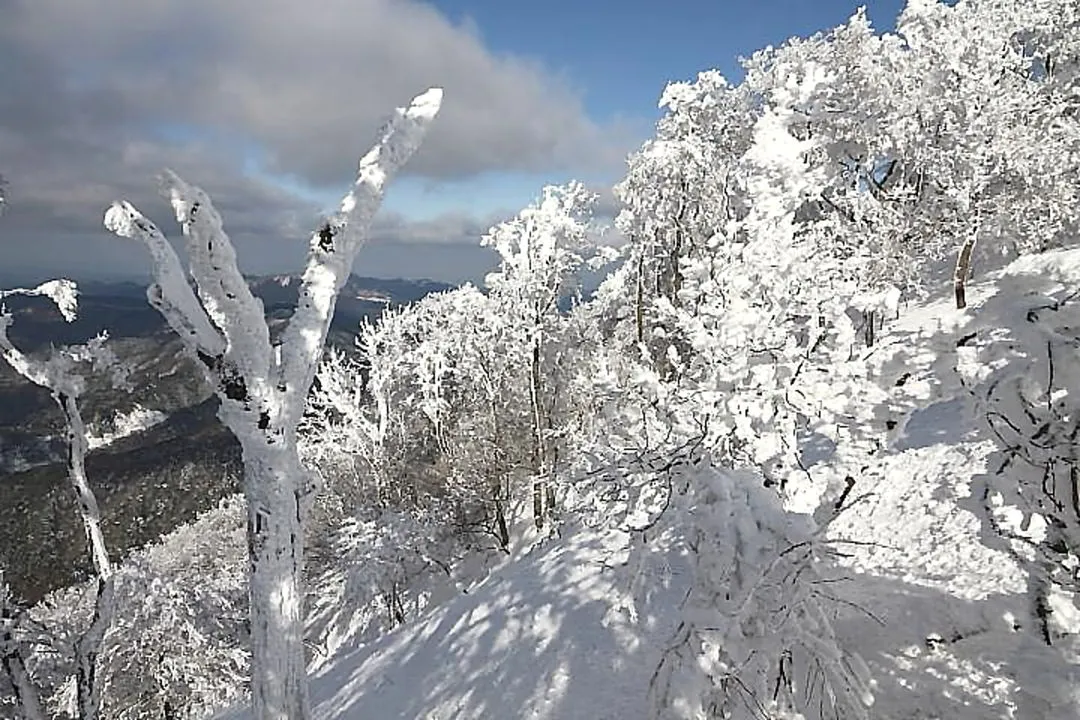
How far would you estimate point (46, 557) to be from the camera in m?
58.5

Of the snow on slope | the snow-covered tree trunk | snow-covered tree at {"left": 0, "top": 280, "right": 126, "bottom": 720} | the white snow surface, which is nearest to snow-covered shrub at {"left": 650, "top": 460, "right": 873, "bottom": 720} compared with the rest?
the snow on slope

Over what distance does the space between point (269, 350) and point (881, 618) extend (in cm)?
658

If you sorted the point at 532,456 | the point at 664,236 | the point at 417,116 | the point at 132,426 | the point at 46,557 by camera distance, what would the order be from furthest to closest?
the point at 132,426, the point at 46,557, the point at 532,456, the point at 664,236, the point at 417,116

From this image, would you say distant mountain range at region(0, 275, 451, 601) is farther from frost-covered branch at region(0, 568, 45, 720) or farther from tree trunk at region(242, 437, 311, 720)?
tree trunk at region(242, 437, 311, 720)

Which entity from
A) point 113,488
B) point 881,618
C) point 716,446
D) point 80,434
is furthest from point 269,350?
point 113,488

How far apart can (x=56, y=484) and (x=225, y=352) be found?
85.7 meters

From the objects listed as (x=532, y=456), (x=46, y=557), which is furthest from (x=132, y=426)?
(x=532, y=456)

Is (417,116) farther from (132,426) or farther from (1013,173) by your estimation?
(132,426)

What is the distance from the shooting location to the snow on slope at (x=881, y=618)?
5.01 m

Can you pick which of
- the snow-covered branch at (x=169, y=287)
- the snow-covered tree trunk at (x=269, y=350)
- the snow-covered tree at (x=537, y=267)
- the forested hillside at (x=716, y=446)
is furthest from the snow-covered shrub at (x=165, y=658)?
the snow-covered branch at (x=169, y=287)

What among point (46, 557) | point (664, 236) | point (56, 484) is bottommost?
point (46, 557)

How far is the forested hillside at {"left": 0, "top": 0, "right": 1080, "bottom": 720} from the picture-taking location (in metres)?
4.17

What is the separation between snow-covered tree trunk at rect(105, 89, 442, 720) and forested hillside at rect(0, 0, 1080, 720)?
0.02 meters

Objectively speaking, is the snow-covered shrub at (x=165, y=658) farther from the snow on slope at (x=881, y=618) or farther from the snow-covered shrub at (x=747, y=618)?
the snow-covered shrub at (x=747, y=618)
